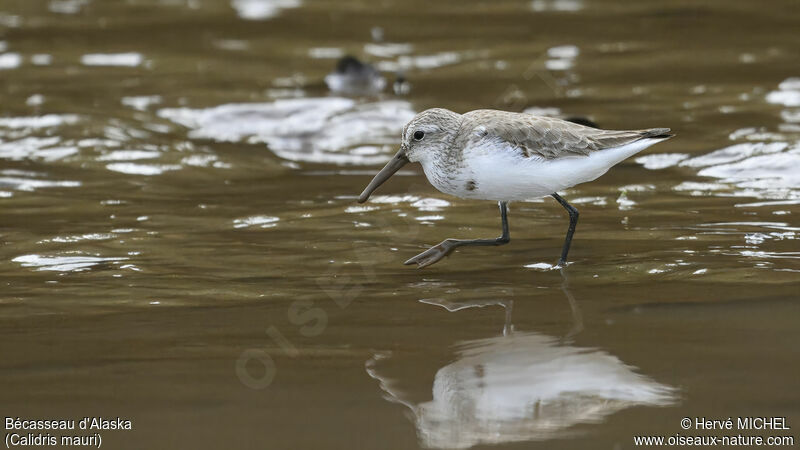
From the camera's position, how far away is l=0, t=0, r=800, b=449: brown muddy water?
4910mm

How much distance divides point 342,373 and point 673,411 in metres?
1.55

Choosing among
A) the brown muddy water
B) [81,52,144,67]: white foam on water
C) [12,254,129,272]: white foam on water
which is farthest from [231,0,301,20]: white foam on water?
[12,254,129,272]: white foam on water

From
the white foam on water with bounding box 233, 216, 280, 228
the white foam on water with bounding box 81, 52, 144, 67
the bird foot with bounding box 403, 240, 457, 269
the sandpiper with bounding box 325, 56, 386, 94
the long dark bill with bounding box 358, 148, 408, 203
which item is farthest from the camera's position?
the white foam on water with bounding box 81, 52, 144, 67

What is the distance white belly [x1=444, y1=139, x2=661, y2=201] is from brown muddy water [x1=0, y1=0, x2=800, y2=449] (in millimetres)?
507

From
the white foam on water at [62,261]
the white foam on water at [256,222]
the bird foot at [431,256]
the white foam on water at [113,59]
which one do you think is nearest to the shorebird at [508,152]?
the bird foot at [431,256]

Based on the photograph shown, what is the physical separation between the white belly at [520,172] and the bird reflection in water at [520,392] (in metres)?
1.41

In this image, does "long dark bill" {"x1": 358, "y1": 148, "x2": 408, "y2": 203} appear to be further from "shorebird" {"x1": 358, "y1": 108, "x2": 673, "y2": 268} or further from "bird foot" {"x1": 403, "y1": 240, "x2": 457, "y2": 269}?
"bird foot" {"x1": 403, "y1": 240, "x2": 457, "y2": 269}

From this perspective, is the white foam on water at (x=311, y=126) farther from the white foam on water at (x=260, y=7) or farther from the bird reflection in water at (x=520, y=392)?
the bird reflection in water at (x=520, y=392)

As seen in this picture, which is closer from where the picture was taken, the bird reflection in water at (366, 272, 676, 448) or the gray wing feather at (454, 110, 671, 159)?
the bird reflection in water at (366, 272, 676, 448)

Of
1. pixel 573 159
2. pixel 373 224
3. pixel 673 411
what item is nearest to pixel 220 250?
pixel 373 224

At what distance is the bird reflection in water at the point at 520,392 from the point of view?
458 cm

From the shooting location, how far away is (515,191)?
22.8 ft

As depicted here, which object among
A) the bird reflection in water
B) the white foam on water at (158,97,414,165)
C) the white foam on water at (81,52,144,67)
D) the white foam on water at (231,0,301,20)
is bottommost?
the bird reflection in water

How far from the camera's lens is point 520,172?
6.80m
